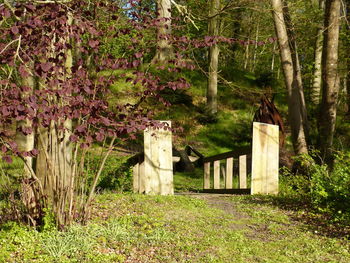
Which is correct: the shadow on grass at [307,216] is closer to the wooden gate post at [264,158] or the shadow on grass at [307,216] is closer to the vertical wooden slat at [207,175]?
the wooden gate post at [264,158]

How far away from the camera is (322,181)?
6621 mm

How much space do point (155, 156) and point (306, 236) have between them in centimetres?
369

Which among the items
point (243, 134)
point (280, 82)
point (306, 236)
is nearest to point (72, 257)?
point (306, 236)

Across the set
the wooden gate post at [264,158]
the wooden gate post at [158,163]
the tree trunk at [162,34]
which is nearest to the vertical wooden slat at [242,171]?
the wooden gate post at [264,158]

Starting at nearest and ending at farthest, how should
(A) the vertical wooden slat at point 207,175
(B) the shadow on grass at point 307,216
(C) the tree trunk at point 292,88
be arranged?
1. (B) the shadow on grass at point 307,216
2. (C) the tree trunk at point 292,88
3. (A) the vertical wooden slat at point 207,175

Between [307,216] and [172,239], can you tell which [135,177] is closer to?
[307,216]

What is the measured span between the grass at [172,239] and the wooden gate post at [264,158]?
7.06 feet

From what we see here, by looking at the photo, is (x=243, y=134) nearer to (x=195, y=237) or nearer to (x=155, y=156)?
(x=155, y=156)

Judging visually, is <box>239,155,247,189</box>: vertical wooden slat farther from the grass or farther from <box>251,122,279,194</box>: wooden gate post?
the grass

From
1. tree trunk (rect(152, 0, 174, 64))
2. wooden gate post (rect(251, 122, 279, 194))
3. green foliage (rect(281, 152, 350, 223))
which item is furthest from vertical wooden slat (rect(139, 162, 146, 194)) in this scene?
green foliage (rect(281, 152, 350, 223))

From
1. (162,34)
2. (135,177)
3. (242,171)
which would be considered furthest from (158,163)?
(162,34)

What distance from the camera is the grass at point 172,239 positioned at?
4738mm

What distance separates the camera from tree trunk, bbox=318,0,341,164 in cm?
933

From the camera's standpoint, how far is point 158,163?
8570 mm
